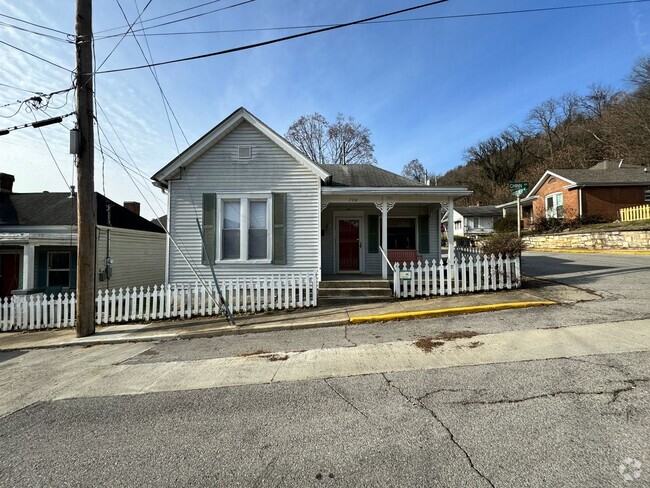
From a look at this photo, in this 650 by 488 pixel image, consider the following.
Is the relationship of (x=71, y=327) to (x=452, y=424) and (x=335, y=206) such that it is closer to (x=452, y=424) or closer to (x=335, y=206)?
(x=335, y=206)

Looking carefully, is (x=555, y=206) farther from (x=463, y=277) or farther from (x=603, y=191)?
(x=463, y=277)

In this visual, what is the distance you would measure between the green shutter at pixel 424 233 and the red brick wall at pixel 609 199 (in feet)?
64.1

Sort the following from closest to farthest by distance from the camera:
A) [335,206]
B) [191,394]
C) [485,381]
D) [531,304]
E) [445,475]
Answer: [445,475] < [485,381] < [191,394] < [531,304] < [335,206]

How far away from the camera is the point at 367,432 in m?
2.97

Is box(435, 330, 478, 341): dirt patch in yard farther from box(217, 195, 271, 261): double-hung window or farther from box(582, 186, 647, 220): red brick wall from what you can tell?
box(582, 186, 647, 220): red brick wall

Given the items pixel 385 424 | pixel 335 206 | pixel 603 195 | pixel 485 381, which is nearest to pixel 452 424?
pixel 385 424

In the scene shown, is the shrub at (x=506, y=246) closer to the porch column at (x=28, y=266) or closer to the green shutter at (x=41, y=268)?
the porch column at (x=28, y=266)

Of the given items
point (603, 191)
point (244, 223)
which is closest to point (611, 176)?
point (603, 191)

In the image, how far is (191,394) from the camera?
407 cm

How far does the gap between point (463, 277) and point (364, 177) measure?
16.5 feet

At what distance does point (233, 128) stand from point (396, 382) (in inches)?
361

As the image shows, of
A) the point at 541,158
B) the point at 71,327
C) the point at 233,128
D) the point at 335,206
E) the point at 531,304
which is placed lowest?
the point at 71,327

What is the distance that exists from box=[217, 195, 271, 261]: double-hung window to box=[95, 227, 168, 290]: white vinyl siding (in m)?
6.04

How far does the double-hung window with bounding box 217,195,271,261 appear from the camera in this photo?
10.3 meters
